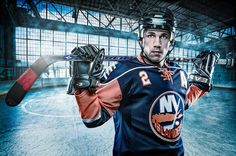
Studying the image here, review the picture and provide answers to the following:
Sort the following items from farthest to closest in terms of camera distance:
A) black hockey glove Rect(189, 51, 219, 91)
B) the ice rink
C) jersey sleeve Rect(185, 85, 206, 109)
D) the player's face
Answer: the ice rink
black hockey glove Rect(189, 51, 219, 91)
jersey sleeve Rect(185, 85, 206, 109)
the player's face

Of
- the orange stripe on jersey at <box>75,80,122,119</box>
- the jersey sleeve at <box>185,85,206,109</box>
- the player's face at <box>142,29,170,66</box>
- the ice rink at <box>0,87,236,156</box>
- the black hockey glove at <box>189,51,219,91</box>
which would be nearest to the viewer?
the orange stripe on jersey at <box>75,80,122,119</box>

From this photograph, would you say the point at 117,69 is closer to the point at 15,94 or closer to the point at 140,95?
the point at 140,95

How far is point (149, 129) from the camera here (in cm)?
129

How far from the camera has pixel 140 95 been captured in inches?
51.5

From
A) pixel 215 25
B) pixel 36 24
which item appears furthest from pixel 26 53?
pixel 215 25

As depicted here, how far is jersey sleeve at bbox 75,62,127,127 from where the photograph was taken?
114 cm

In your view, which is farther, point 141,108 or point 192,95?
point 192,95

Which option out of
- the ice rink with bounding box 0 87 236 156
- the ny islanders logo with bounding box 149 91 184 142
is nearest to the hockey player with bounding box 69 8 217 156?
the ny islanders logo with bounding box 149 91 184 142

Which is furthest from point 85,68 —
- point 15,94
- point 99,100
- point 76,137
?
point 76,137

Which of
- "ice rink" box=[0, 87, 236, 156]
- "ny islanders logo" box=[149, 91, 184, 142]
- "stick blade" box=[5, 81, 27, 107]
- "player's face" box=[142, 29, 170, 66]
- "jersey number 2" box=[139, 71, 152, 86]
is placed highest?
"player's face" box=[142, 29, 170, 66]

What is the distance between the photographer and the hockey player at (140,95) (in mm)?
1198

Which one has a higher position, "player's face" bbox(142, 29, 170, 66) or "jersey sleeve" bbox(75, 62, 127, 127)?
"player's face" bbox(142, 29, 170, 66)

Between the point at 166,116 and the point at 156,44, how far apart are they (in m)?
0.63

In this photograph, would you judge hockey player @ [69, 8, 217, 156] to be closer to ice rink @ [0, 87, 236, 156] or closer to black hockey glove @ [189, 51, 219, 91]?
black hockey glove @ [189, 51, 219, 91]
